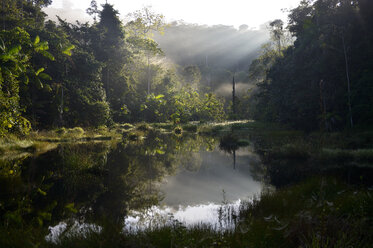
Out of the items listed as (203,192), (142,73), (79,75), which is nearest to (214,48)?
(142,73)

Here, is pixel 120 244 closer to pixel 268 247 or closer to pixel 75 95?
pixel 268 247

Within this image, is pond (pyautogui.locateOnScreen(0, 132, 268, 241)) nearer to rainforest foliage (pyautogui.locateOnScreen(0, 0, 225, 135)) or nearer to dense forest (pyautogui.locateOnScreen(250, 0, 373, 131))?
rainforest foliage (pyautogui.locateOnScreen(0, 0, 225, 135))

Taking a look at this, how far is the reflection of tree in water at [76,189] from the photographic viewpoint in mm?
5738

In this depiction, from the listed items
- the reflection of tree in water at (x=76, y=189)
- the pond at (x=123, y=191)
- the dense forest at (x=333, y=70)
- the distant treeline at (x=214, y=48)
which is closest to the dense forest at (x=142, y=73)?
the dense forest at (x=333, y=70)

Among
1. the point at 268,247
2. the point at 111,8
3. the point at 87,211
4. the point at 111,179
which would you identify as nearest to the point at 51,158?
the point at 111,179

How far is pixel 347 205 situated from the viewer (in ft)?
16.9

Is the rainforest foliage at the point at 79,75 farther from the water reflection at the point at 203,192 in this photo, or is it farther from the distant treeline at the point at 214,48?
the distant treeline at the point at 214,48

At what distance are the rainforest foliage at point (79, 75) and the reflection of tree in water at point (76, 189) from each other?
7.25m

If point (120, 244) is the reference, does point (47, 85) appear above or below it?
above

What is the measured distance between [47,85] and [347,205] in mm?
26693

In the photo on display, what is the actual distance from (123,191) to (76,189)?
1382 mm

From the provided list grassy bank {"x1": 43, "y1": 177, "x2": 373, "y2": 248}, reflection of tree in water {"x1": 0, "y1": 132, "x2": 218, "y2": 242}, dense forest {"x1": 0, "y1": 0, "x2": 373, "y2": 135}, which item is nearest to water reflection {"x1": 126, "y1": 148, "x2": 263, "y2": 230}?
reflection of tree in water {"x1": 0, "y1": 132, "x2": 218, "y2": 242}

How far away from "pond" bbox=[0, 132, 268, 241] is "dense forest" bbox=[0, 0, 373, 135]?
3.68 meters

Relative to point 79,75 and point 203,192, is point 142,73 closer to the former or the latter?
point 79,75
